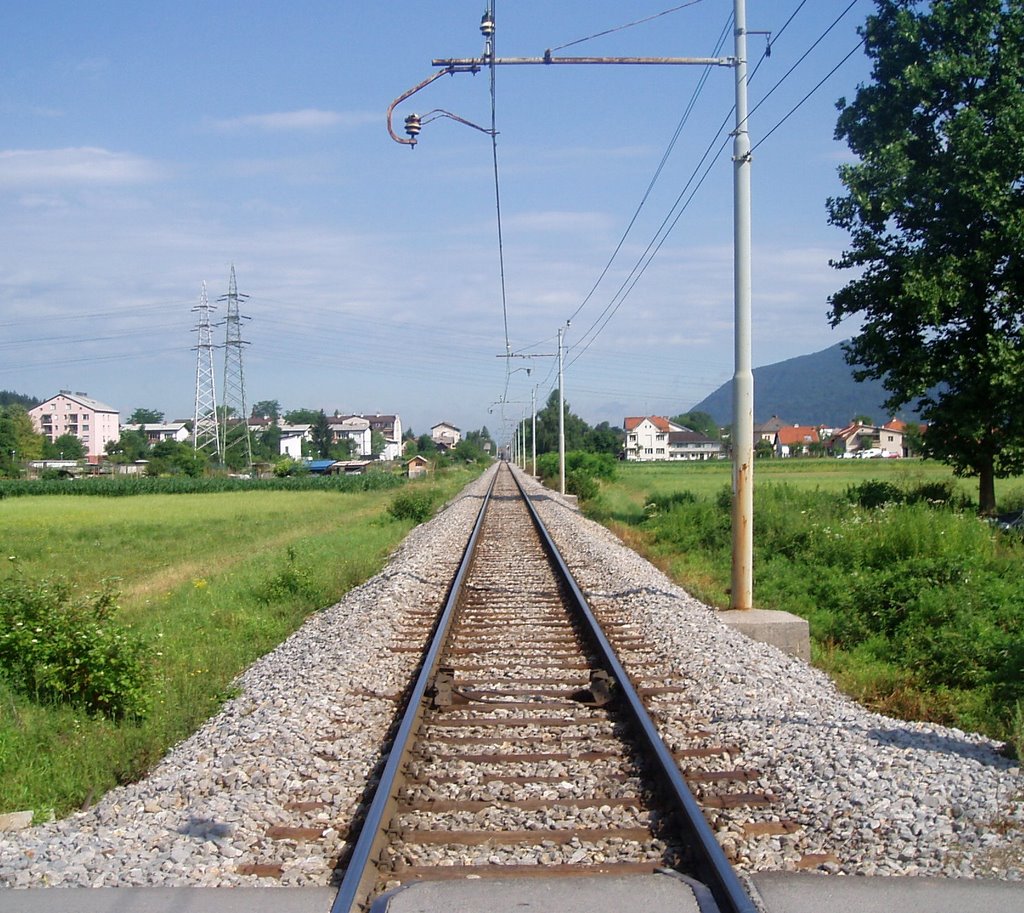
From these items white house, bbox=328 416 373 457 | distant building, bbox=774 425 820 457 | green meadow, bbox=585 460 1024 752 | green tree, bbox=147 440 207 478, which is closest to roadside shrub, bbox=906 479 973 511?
green meadow, bbox=585 460 1024 752

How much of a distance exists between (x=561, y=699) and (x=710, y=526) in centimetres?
1355

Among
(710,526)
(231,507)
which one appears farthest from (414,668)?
(231,507)

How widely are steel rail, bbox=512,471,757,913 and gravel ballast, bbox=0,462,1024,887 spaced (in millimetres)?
201

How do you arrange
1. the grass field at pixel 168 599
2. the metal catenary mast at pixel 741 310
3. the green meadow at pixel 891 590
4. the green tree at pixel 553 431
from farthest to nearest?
1. the green tree at pixel 553 431
2. the metal catenary mast at pixel 741 310
3. the green meadow at pixel 891 590
4. the grass field at pixel 168 599

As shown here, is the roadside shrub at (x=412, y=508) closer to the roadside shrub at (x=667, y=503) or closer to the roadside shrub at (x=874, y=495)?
the roadside shrub at (x=667, y=503)

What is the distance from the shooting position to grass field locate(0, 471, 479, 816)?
6.60 meters

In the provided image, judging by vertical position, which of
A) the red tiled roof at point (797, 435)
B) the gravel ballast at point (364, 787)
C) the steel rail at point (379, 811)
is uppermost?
the red tiled roof at point (797, 435)

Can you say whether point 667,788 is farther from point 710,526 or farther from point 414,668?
point 710,526

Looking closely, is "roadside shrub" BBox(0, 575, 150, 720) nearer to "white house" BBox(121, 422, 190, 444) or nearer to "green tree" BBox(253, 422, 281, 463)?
"green tree" BBox(253, 422, 281, 463)

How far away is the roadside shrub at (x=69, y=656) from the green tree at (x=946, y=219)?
18934 millimetres

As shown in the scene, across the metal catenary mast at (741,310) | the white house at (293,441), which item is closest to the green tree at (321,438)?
the white house at (293,441)

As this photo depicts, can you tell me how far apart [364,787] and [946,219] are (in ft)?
70.3

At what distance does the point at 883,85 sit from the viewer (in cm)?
2348

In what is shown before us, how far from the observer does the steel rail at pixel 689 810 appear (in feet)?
13.3
